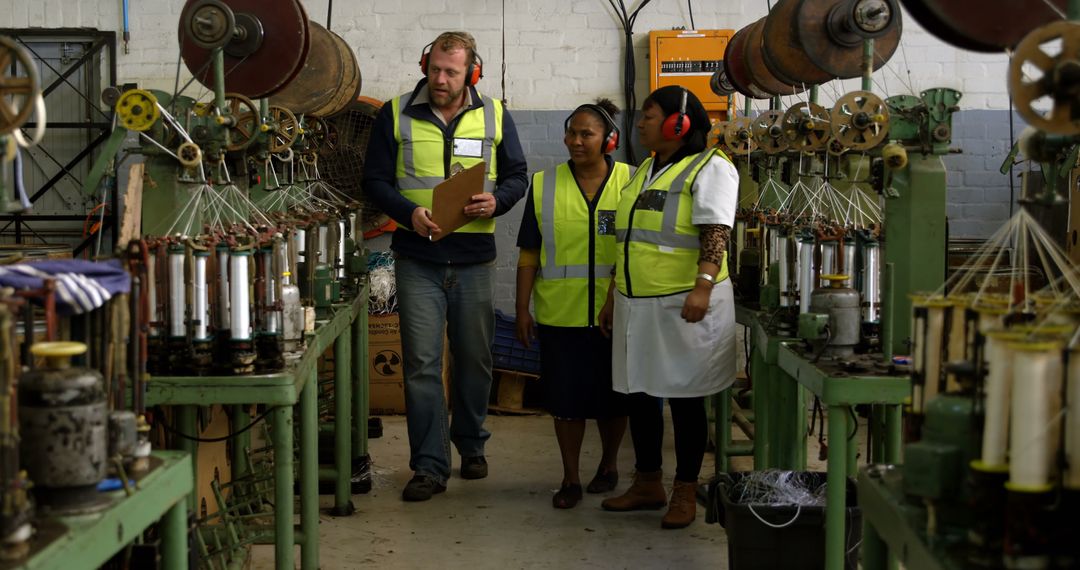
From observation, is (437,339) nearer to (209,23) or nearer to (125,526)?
(209,23)

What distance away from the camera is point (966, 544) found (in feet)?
5.38

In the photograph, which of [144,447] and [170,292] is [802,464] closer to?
[170,292]

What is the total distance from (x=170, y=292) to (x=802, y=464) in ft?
6.72

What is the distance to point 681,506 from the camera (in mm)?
4055

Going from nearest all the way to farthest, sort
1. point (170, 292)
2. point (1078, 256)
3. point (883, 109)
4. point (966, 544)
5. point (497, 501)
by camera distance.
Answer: point (966, 544) < point (170, 292) < point (883, 109) < point (497, 501) < point (1078, 256)

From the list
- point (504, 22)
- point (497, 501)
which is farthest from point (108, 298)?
point (504, 22)

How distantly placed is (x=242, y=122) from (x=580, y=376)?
1.40 metres

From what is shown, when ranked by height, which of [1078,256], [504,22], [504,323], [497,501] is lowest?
[497,501]

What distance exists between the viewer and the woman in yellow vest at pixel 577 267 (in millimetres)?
4195

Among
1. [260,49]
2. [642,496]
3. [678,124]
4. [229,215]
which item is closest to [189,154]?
[229,215]

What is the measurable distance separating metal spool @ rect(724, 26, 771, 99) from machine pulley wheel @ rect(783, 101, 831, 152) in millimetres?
1159

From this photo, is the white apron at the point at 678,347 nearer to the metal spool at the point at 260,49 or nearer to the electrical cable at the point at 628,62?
the metal spool at the point at 260,49

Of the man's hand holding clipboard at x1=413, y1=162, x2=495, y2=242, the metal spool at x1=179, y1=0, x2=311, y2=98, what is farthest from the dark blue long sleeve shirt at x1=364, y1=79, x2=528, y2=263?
the metal spool at x1=179, y1=0, x2=311, y2=98

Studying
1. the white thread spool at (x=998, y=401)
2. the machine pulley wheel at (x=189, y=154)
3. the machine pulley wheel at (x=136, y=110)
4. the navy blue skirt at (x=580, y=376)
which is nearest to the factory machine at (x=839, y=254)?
the white thread spool at (x=998, y=401)
